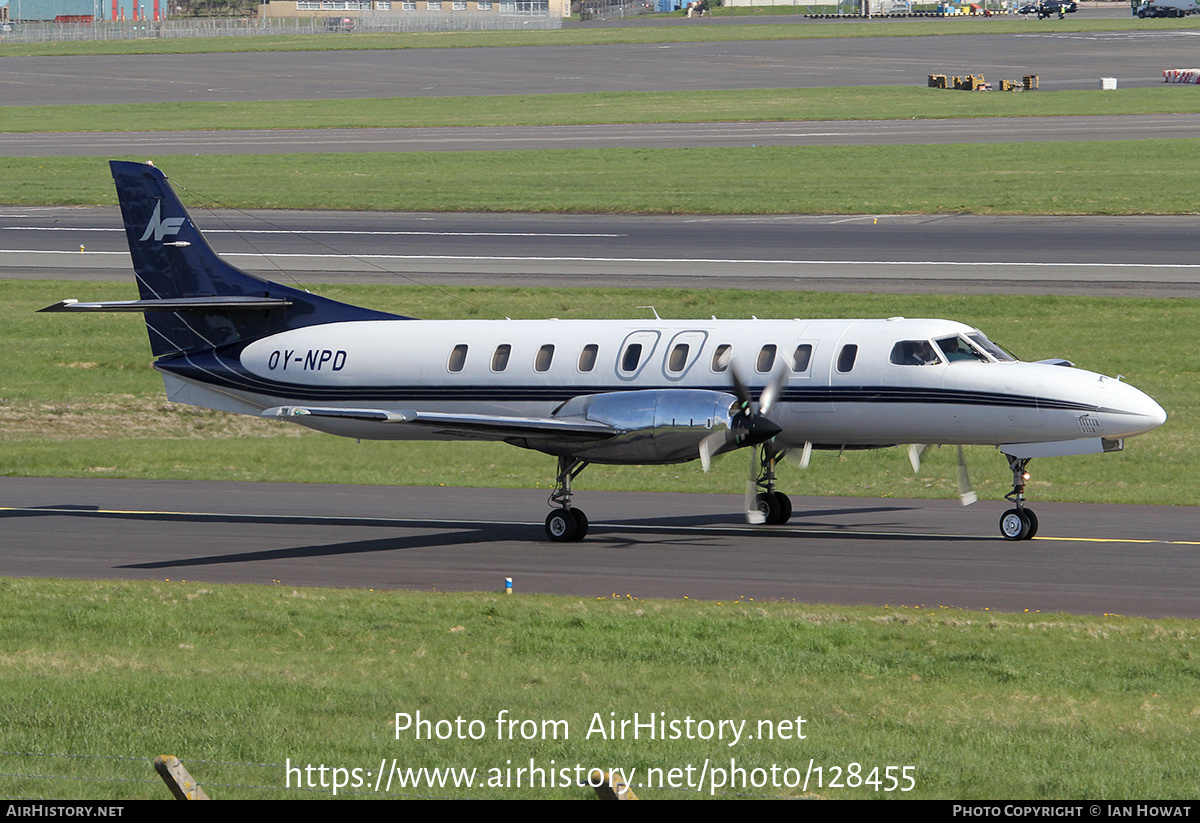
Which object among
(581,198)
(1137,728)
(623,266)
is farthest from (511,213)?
(1137,728)

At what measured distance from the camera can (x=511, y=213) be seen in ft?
198

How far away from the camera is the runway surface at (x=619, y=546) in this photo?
19.8 meters

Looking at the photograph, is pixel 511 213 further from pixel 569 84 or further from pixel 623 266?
pixel 569 84

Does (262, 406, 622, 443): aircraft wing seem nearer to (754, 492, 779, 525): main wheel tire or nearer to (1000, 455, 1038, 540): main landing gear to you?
(754, 492, 779, 525): main wheel tire

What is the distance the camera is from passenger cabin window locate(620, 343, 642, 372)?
24.4m

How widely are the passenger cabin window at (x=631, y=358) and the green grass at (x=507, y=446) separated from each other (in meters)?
5.30

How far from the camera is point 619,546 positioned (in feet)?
77.4

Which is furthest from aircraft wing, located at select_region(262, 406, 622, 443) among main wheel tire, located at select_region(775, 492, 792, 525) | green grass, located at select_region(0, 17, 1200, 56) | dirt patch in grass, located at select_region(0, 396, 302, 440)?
green grass, located at select_region(0, 17, 1200, 56)

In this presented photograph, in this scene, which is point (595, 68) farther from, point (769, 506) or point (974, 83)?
Result: point (769, 506)

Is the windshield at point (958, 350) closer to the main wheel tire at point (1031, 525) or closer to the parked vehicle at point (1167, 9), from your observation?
the main wheel tire at point (1031, 525)

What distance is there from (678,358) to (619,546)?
128 inches

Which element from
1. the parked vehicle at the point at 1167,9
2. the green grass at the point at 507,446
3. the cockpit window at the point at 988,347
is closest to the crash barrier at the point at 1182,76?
the parked vehicle at the point at 1167,9

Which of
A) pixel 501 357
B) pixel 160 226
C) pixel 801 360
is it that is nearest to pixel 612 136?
pixel 160 226

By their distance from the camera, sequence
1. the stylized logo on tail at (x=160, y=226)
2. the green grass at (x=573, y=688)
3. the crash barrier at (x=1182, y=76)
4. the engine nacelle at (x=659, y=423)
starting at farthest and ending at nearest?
the crash barrier at (x=1182, y=76), the stylized logo on tail at (x=160, y=226), the engine nacelle at (x=659, y=423), the green grass at (x=573, y=688)
